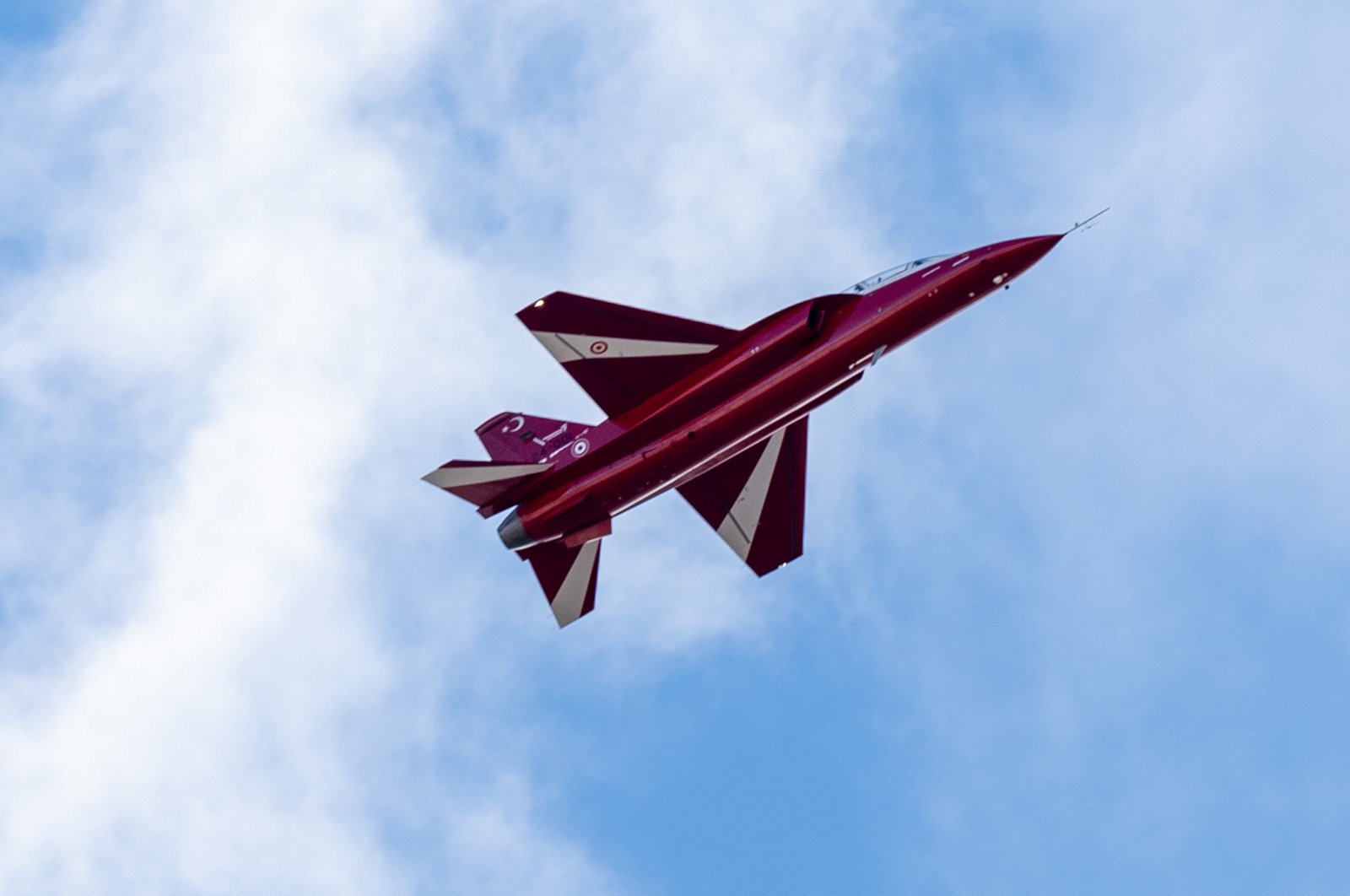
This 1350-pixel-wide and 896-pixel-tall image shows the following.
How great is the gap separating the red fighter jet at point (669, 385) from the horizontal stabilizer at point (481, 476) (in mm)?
35

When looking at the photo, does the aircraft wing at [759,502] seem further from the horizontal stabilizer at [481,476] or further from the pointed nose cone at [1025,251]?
the pointed nose cone at [1025,251]

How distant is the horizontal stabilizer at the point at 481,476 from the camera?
59.8 metres

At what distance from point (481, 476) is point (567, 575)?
189 inches

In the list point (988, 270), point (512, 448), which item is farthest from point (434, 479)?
point (988, 270)

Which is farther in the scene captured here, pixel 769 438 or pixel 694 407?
pixel 769 438

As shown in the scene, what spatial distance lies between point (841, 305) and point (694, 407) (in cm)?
519

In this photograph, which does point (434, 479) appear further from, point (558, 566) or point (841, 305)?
point (841, 305)

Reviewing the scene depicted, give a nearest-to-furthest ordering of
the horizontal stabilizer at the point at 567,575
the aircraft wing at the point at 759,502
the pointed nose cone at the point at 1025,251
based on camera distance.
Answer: the pointed nose cone at the point at 1025,251 → the horizontal stabilizer at the point at 567,575 → the aircraft wing at the point at 759,502

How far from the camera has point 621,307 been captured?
60344 millimetres

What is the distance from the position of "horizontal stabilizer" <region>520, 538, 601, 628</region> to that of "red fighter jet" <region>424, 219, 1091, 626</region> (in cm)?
43

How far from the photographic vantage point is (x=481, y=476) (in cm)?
5984

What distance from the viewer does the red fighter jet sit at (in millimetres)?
58344

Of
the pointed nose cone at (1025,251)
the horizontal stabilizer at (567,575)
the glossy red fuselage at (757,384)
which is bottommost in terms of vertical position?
the horizontal stabilizer at (567,575)

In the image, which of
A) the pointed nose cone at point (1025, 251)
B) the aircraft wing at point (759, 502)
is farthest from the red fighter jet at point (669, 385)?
the aircraft wing at point (759, 502)
